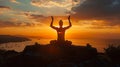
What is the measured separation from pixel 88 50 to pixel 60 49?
314 cm

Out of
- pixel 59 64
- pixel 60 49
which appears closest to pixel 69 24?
pixel 60 49

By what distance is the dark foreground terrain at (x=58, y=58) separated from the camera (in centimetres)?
2684

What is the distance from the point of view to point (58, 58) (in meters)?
27.5

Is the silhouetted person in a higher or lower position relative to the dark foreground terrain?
higher

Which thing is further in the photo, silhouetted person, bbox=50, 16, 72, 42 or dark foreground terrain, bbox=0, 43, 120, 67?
silhouetted person, bbox=50, 16, 72, 42

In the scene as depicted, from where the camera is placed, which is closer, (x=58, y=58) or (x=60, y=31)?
(x=58, y=58)

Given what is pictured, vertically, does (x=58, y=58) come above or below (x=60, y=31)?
below

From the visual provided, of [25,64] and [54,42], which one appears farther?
[54,42]

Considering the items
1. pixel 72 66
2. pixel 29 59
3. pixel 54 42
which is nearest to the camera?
pixel 72 66

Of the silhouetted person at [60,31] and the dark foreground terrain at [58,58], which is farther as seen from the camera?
the silhouetted person at [60,31]

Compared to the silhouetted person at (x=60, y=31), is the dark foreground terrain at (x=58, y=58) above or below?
below

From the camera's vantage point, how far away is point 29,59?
2739cm

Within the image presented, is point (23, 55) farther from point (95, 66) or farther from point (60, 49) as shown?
point (95, 66)

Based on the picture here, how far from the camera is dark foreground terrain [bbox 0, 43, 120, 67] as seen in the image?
2684cm
